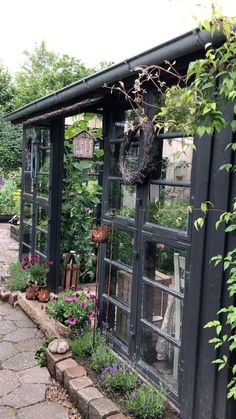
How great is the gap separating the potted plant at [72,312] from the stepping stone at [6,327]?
0.64 meters

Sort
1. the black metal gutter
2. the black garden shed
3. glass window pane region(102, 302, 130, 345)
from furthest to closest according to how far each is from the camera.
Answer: glass window pane region(102, 302, 130, 345) → the black garden shed → the black metal gutter

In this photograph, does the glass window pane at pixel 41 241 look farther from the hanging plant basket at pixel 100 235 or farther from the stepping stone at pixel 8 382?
the stepping stone at pixel 8 382

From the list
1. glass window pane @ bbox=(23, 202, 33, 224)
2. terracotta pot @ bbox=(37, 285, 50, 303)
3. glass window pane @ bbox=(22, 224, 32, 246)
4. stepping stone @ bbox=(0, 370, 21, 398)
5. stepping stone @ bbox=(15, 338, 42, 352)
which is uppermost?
glass window pane @ bbox=(23, 202, 33, 224)

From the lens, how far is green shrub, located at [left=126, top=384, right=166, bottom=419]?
2523 millimetres

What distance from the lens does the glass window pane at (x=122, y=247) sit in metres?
3.29

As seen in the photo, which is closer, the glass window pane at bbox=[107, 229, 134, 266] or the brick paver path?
the brick paver path

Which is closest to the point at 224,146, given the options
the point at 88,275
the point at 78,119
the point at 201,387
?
the point at 201,387

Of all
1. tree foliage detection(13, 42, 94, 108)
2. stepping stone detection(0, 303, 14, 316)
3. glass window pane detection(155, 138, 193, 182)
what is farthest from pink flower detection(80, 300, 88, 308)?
tree foliage detection(13, 42, 94, 108)

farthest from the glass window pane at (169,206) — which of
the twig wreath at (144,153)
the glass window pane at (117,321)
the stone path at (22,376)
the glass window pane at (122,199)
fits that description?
the stone path at (22,376)

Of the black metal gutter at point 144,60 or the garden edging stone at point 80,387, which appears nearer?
the black metal gutter at point 144,60

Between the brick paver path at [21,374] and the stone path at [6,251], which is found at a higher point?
→ the stone path at [6,251]

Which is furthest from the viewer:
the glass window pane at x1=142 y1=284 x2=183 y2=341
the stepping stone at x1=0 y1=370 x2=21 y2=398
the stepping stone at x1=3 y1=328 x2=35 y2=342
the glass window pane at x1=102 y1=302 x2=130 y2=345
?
the stepping stone at x1=3 y1=328 x2=35 y2=342

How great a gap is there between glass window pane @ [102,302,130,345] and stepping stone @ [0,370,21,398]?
91 centimetres

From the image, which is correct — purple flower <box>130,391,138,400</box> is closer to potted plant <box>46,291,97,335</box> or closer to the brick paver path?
the brick paver path
